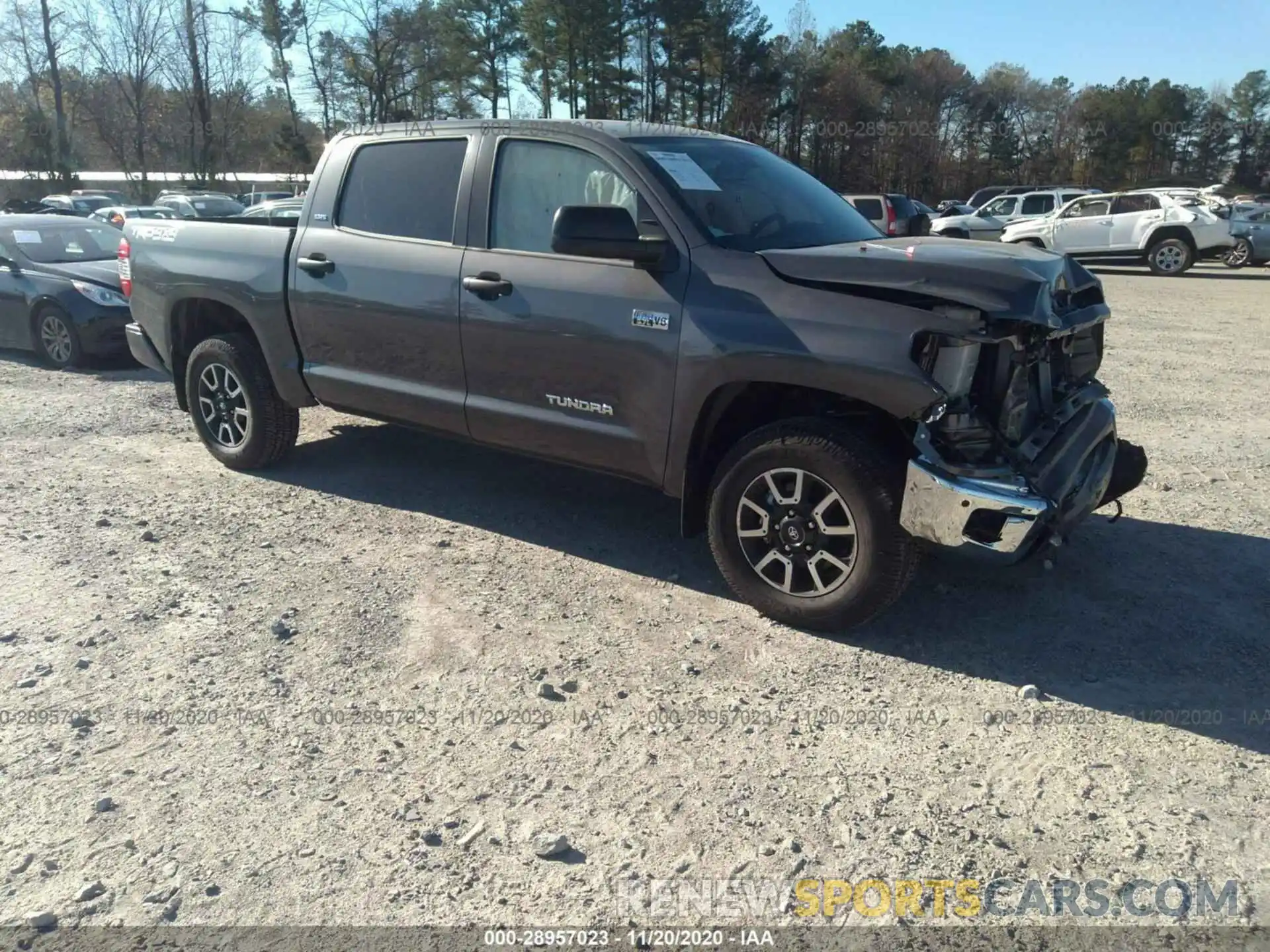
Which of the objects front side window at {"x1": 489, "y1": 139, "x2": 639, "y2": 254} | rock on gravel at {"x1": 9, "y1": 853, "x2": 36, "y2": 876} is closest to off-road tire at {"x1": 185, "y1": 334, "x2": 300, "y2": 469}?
front side window at {"x1": 489, "y1": 139, "x2": 639, "y2": 254}

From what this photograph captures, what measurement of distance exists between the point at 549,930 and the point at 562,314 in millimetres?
2631

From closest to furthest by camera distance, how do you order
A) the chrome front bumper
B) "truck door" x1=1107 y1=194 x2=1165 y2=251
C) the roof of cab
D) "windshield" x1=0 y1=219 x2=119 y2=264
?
1. the chrome front bumper
2. the roof of cab
3. "windshield" x1=0 y1=219 x2=119 y2=264
4. "truck door" x1=1107 y1=194 x2=1165 y2=251

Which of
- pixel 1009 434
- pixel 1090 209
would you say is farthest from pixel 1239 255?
pixel 1009 434

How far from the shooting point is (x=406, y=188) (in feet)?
16.3

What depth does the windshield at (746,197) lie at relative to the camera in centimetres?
416

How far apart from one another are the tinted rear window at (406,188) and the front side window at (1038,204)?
22.5 meters

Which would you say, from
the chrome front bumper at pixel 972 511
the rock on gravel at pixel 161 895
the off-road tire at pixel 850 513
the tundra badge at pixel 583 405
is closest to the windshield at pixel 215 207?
the tundra badge at pixel 583 405

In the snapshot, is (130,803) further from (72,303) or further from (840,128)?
(840,128)

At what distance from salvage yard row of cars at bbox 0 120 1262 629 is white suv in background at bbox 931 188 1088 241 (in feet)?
63.1

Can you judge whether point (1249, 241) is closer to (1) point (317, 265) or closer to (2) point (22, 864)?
(1) point (317, 265)

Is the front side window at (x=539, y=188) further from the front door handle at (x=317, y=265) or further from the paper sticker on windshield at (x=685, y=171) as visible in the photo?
the front door handle at (x=317, y=265)

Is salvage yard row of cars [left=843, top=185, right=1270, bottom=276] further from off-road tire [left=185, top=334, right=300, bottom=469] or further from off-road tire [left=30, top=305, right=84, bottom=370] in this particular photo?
off-road tire [left=185, top=334, right=300, bottom=469]

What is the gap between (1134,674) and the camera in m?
3.65

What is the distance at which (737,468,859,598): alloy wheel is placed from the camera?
3.77 meters
